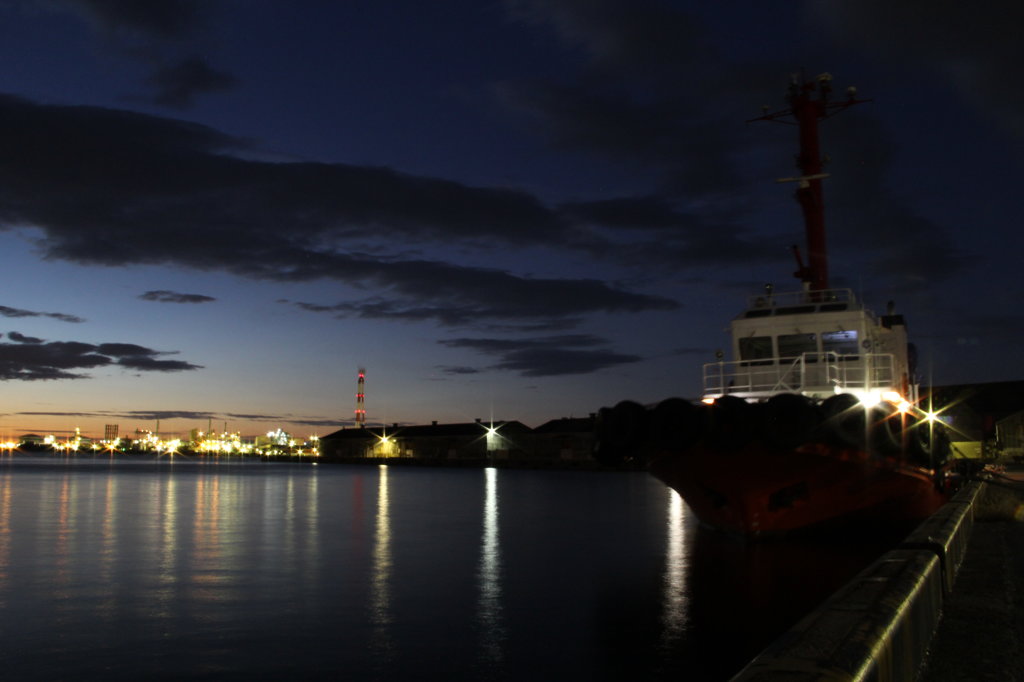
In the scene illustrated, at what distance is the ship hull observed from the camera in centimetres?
1723

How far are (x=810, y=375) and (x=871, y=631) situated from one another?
1743 centimetres

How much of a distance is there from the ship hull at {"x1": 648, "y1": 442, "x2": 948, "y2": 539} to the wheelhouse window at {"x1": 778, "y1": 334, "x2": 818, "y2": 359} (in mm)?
3825

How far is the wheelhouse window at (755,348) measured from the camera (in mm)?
21516

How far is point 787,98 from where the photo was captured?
93.1ft

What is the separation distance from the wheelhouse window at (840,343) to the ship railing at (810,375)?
0.22 metres

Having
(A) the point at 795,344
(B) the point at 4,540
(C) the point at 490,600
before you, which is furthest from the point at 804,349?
(B) the point at 4,540

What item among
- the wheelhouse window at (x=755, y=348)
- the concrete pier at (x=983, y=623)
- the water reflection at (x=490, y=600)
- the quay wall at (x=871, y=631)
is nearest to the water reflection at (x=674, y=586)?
the water reflection at (x=490, y=600)

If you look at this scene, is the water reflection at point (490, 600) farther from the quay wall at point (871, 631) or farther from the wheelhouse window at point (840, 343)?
the wheelhouse window at point (840, 343)

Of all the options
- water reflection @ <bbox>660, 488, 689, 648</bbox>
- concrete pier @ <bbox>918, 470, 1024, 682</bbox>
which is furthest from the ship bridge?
concrete pier @ <bbox>918, 470, 1024, 682</bbox>

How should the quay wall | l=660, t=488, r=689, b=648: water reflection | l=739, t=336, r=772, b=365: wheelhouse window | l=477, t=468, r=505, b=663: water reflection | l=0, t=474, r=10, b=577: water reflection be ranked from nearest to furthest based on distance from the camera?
the quay wall, l=477, t=468, r=505, b=663: water reflection, l=660, t=488, r=689, b=648: water reflection, l=0, t=474, r=10, b=577: water reflection, l=739, t=336, r=772, b=365: wheelhouse window

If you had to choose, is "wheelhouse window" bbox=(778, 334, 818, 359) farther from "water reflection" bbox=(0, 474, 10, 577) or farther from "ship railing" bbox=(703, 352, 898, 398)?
"water reflection" bbox=(0, 474, 10, 577)

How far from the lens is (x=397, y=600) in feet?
52.6

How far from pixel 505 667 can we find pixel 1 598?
35.7 ft

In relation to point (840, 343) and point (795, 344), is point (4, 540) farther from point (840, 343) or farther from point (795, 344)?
point (840, 343)
